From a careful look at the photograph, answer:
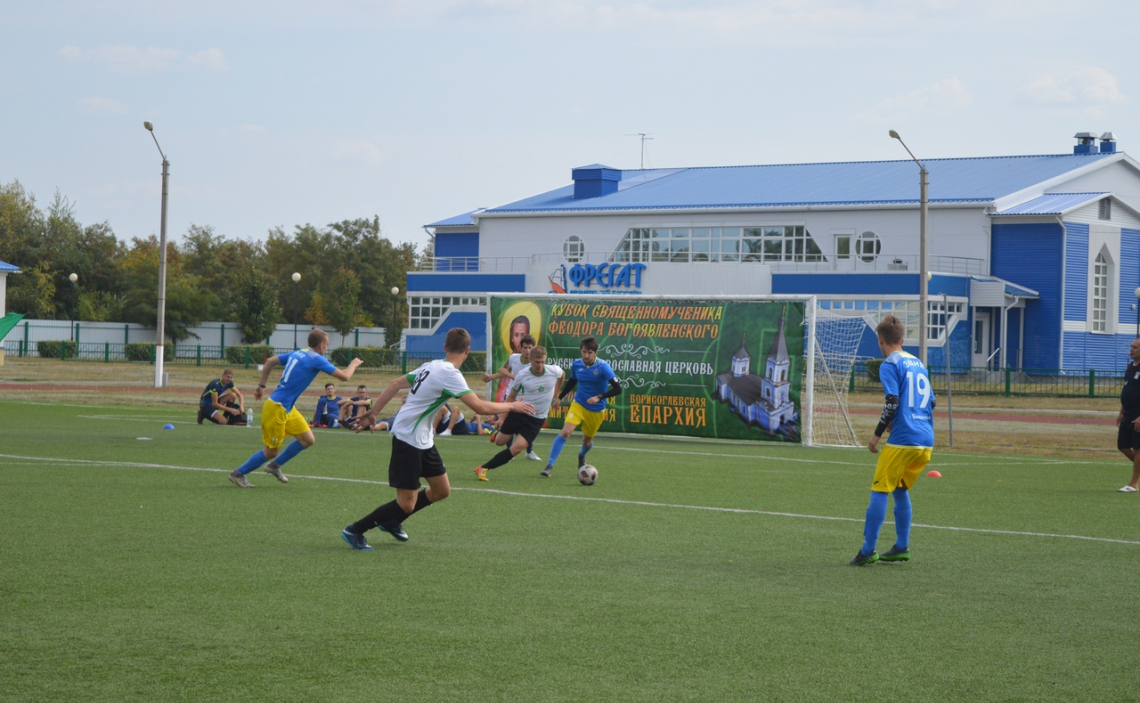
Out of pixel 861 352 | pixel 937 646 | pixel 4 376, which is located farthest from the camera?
pixel 861 352

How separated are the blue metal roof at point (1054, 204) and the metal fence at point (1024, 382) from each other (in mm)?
7838

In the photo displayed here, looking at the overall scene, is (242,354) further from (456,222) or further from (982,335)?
(982,335)

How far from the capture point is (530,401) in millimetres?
16516

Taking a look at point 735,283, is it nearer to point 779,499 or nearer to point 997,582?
point 779,499

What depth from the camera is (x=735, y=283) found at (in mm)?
53125

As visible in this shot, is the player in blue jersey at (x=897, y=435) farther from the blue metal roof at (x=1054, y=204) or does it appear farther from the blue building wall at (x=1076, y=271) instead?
the blue building wall at (x=1076, y=271)

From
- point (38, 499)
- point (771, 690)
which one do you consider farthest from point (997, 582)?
point (38, 499)

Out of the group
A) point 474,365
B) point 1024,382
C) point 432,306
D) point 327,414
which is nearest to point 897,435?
point 327,414

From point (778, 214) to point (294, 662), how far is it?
2015 inches

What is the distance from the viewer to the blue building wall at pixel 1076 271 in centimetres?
5094

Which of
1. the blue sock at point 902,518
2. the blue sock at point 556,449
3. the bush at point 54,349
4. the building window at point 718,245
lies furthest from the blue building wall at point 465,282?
the blue sock at point 902,518

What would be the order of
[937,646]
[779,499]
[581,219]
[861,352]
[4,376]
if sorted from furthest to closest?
[581,219], [861,352], [4,376], [779,499], [937,646]

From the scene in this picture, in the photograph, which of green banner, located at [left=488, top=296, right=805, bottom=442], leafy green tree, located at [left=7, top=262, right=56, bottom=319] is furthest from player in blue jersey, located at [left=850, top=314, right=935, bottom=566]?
leafy green tree, located at [left=7, top=262, right=56, bottom=319]

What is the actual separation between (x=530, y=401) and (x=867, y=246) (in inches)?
1562
